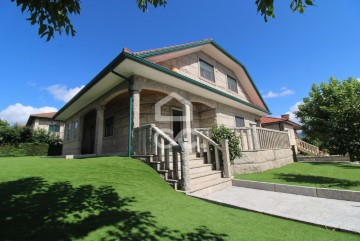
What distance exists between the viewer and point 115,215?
348 cm

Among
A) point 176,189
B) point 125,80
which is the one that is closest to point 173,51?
point 125,80

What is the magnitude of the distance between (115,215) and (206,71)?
11700 millimetres

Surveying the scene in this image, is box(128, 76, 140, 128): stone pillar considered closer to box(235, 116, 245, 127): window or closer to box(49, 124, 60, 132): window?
box(235, 116, 245, 127): window

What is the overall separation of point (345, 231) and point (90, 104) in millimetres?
12713

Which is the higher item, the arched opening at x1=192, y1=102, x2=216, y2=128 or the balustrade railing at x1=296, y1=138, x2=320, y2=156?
the arched opening at x1=192, y1=102, x2=216, y2=128

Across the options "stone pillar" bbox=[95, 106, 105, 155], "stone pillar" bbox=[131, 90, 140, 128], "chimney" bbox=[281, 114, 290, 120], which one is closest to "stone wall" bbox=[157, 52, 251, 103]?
"stone pillar" bbox=[131, 90, 140, 128]

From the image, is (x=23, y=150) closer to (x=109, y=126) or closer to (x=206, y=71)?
(x=109, y=126)

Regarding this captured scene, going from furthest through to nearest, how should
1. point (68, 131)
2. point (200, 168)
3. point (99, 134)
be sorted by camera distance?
point (68, 131)
point (99, 134)
point (200, 168)

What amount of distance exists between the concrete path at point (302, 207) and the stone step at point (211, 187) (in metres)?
0.20

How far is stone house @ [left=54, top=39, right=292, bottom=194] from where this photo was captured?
7117 millimetres

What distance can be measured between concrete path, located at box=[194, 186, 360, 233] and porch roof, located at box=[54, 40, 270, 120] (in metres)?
5.32

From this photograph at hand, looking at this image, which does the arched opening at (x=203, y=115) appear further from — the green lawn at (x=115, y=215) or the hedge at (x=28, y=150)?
the hedge at (x=28, y=150)

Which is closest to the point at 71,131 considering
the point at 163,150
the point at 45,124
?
the point at 163,150

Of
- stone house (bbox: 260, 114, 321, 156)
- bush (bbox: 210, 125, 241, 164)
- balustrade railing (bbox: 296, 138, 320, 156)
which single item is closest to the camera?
bush (bbox: 210, 125, 241, 164)
